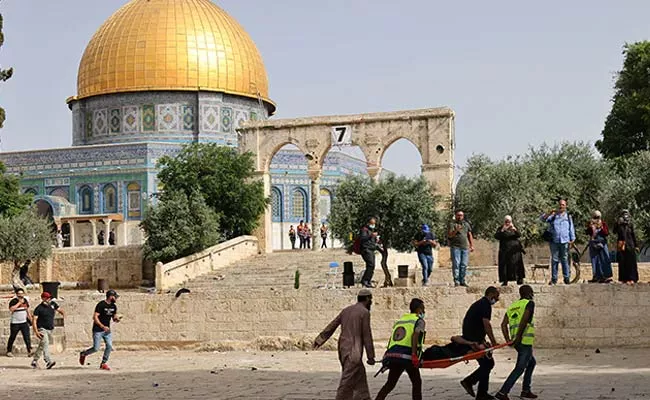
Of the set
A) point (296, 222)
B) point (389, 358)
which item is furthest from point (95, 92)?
point (389, 358)

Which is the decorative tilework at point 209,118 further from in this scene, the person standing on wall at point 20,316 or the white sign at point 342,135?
the person standing on wall at point 20,316

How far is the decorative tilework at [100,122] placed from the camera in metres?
49.2

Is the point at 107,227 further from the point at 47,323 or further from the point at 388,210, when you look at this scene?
the point at 47,323

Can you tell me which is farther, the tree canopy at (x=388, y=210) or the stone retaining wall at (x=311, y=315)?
the tree canopy at (x=388, y=210)

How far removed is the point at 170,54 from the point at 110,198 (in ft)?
24.9

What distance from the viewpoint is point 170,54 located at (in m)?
49.5

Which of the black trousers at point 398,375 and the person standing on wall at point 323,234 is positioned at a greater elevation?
the person standing on wall at point 323,234

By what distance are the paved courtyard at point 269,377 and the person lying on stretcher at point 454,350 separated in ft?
3.42

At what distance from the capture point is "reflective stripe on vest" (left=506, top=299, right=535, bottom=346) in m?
11.4

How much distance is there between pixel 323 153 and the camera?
36.1 metres

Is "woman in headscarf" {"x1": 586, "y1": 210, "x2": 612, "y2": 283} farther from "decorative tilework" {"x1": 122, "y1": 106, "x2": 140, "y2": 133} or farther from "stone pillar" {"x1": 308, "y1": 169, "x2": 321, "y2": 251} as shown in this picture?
"decorative tilework" {"x1": 122, "y1": 106, "x2": 140, "y2": 133}

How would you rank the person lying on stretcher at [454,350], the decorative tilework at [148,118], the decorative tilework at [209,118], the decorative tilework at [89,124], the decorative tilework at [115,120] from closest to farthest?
the person lying on stretcher at [454,350] → the decorative tilework at [148,118] → the decorative tilework at [209,118] → the decorative tilework at [115,120] → the decorative tilework at [89,124]

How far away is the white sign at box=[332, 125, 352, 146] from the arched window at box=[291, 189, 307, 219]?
10802mm

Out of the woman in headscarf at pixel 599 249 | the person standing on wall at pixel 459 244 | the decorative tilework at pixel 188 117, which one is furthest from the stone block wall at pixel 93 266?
the woman in headscarf at pixel 599 249
